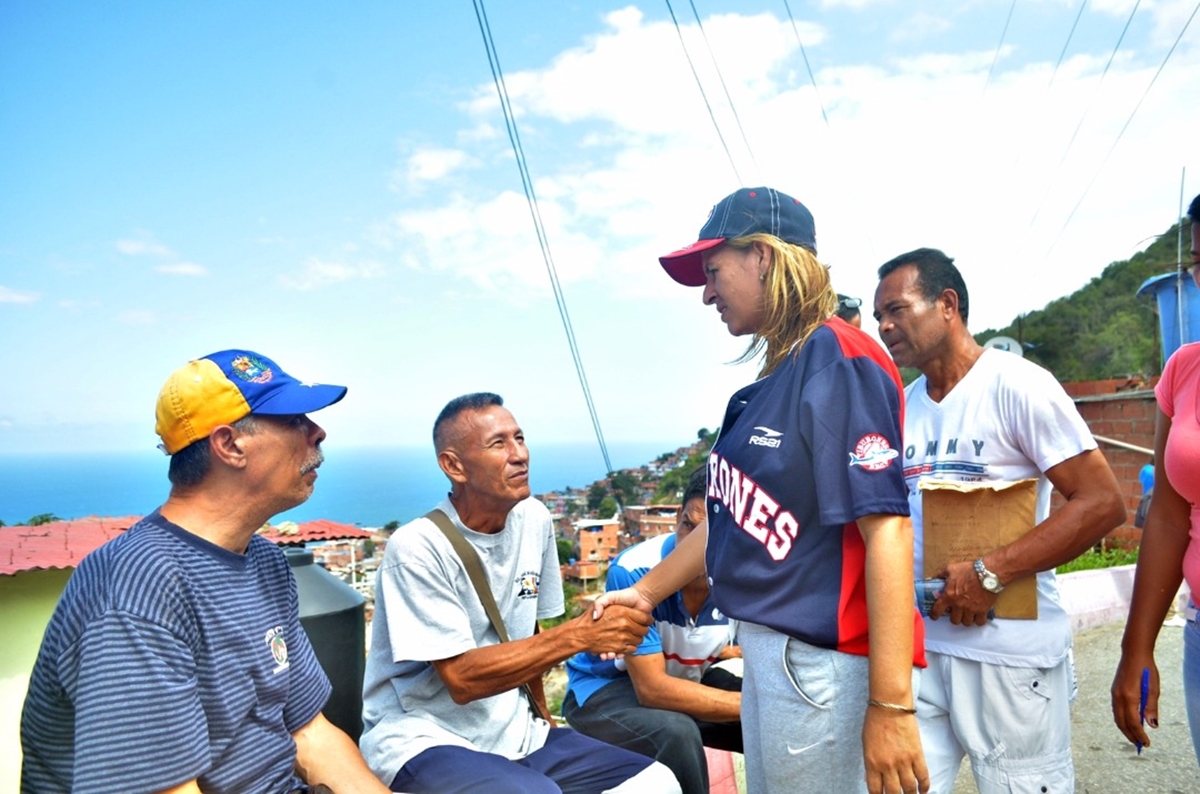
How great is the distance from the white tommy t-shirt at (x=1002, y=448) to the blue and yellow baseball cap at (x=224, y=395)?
5.88 feet

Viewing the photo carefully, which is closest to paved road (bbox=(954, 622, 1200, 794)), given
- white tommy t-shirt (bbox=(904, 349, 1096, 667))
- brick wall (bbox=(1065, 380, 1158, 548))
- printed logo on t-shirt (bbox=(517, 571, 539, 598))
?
white tommy t-shirt (bbox=(904, 349, 1096, 667))

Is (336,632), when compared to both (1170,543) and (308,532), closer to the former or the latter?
(308,532)

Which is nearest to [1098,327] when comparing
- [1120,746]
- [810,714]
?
[1120,746]

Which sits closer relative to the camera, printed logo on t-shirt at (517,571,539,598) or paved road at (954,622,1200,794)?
printed logo on t-shirt at (517,571,539,598)

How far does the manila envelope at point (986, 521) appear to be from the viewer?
248 centimetres

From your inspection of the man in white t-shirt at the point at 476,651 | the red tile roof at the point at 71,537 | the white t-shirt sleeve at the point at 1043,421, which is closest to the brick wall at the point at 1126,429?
the white t-shirt sleeve at the point at 1043,421

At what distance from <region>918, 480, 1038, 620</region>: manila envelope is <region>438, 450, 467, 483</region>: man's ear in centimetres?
144

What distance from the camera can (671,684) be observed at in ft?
10.3

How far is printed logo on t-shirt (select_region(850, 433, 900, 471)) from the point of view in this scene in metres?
1.70

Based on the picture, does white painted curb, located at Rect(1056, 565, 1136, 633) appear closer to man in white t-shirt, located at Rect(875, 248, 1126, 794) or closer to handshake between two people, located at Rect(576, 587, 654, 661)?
man in white t-shirt, located at Rect(875, 248, 1126, 794)

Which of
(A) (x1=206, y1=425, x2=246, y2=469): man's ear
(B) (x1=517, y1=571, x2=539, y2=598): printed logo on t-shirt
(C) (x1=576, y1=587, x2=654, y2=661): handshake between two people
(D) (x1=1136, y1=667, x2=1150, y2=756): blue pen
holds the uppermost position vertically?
(A) (x1=206, y1=425, x2=246, y2=469): man's ear

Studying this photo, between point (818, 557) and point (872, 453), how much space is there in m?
0.24

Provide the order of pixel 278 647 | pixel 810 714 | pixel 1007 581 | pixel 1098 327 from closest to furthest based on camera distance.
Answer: pixel 810 714
pixel 278 647
pixel 1007 581
pixel 1098 327

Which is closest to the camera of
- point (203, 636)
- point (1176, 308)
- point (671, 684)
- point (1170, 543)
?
point (203, 636)
